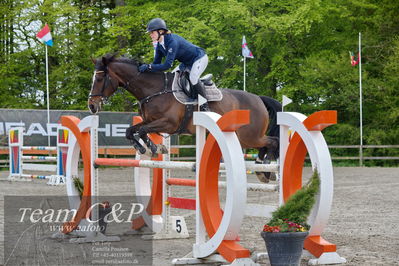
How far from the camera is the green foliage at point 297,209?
4.64 metres

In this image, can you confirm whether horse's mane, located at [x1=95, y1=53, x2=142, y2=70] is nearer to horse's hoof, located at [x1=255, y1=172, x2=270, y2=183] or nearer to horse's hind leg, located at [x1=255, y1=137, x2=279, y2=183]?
horse's hind leg, located at [x1=255, y1=137, x2=279, y2=183]

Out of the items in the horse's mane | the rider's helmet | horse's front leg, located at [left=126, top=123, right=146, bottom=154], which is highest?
the rider's helmet

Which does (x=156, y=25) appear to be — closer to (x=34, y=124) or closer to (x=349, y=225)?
(x=349, y=225)

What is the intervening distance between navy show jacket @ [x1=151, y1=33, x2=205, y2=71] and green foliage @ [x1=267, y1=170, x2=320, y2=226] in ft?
8.82

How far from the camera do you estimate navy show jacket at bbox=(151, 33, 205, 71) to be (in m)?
6.90

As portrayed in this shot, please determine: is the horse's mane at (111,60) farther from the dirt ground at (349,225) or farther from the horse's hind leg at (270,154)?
the dirt ground at (349,225)

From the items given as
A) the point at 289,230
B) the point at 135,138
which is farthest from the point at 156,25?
the point at 289,230

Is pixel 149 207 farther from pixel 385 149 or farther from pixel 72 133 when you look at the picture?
pixel 385 149

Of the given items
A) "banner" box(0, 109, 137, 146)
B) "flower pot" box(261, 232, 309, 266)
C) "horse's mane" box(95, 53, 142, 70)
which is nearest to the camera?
"flower pot" box(261, 232, 309, 266)

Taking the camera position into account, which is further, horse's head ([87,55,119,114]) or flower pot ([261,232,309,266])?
horse's head ([87,55,119,114])

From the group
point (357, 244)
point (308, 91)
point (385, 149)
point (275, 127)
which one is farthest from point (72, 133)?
point (385, 149)

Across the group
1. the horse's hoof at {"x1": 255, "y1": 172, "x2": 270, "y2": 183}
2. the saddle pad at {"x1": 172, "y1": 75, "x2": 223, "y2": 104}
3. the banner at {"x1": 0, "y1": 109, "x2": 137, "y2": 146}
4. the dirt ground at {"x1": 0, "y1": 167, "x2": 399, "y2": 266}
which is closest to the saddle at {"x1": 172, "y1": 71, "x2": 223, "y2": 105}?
the saddle pad at {"x1": 172, "y1": 75, "x2": 223, "y2": 104}

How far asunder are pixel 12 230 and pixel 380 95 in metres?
18.5

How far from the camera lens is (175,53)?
6938 millimetres
